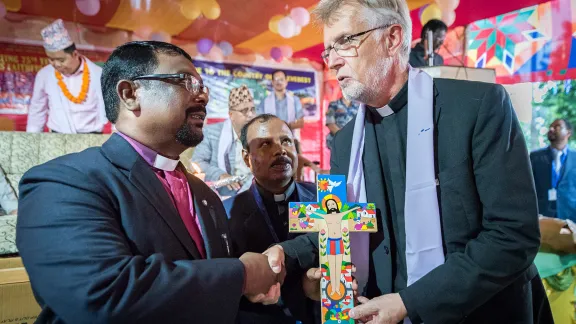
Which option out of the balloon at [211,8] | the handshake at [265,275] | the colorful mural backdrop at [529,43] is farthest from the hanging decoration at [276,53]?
the handshake at [265,275]

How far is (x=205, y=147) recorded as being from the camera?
6746 millimetres

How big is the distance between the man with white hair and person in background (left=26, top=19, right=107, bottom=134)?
644 centimetres

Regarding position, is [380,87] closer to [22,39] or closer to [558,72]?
[558,72]

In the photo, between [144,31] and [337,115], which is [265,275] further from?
[144,31]

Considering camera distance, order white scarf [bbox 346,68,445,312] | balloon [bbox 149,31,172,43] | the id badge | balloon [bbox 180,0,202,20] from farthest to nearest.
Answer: balloon [bbox 149,31,172,43], balloon [bbox 180,0,202,20], the id badge, white scarf [bbox 346,68,445,312]

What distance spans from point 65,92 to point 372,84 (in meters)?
6.82

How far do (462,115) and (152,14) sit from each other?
685 cm

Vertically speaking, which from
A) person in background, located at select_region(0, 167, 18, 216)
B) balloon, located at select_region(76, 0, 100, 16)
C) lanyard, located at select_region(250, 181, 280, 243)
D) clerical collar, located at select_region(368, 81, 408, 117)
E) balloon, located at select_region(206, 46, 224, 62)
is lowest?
person in background, located at select_region(0, 167, 18, 216)

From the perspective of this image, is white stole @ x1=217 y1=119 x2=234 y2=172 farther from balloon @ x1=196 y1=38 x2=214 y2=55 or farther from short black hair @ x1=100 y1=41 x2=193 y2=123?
short black hair @ x1=100 y1=41 x2=193 y2=123

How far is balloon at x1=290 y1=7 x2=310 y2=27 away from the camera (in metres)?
6.97

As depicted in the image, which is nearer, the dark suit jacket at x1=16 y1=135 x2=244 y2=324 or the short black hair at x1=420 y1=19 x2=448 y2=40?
the dark suit jacket at x1=16 y1=135 x2=244 y2=324

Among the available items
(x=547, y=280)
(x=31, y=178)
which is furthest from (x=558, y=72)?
(x=31, y=178)

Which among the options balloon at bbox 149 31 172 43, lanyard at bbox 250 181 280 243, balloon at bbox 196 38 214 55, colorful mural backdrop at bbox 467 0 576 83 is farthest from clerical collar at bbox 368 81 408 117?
balloon at bbox 196 38 214 55

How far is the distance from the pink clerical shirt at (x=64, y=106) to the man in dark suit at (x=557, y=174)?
7540mm
